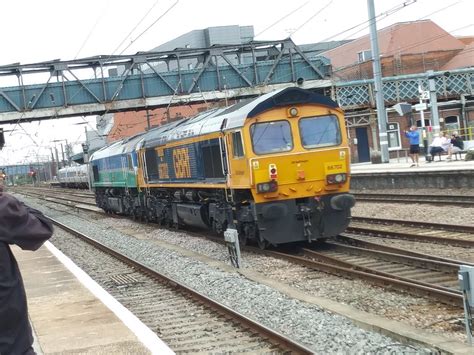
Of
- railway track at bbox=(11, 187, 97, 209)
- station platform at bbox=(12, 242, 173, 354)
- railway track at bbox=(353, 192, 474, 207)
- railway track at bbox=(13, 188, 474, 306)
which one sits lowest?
railway track at bbox=(11, 187, 97, 209)

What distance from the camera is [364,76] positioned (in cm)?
5612

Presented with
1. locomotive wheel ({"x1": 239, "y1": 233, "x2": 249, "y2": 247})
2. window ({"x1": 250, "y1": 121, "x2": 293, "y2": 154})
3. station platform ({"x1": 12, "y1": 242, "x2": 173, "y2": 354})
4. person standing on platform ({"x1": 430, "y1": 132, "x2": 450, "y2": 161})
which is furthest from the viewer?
person standing on platform ({"x1": 430, "y1": 132, "x2": 450, "y2": 161})

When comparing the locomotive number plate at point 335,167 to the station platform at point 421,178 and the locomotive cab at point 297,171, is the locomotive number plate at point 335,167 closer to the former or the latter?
the locomotive cab at point 297,171

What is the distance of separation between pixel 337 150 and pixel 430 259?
3.38 m

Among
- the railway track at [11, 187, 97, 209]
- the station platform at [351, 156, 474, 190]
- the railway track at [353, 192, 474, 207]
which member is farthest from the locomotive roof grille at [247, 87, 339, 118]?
the railway track at [11, 187, 97, 209]

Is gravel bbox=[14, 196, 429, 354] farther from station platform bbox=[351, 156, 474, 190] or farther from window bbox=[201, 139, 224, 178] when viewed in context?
station platform bbox=[351, 156, 474, 190]

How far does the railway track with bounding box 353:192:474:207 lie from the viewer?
18.3 m

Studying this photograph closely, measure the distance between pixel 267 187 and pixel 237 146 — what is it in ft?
3.83

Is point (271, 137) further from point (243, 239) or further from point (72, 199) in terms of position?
point (72, 199)

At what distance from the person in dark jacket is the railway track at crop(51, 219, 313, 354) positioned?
10.9 feet

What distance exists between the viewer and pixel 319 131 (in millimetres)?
13141

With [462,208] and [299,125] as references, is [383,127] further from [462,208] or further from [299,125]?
[299,125]

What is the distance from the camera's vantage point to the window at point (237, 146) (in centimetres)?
1278

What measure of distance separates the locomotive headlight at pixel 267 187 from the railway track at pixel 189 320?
2548 millimetres
